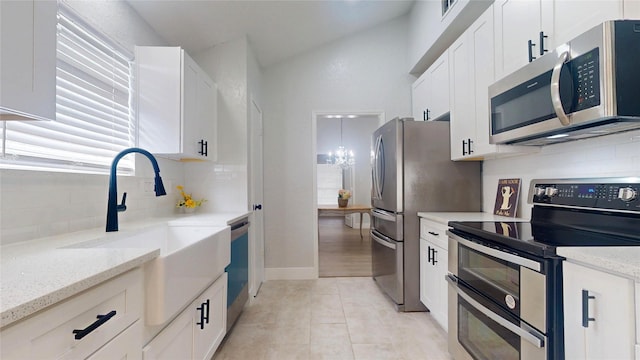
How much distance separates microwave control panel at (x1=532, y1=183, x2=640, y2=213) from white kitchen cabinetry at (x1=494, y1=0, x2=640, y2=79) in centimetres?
72

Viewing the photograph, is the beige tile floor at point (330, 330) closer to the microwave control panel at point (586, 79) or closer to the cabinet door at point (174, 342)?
the cabinet door at point (174, 342)

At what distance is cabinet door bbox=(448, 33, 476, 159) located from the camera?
231 centimetres

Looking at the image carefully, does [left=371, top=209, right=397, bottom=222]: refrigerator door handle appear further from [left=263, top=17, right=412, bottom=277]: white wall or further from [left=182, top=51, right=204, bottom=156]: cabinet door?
[left=182, top=51, right=204, bottom=156]: cabinet door

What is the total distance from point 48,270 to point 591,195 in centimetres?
221

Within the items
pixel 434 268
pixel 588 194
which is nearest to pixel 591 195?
pixel 588 194

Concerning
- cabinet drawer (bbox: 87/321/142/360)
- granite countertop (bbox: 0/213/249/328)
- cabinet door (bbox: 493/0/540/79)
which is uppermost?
cabinet door (bbox: 493/0/540/79)

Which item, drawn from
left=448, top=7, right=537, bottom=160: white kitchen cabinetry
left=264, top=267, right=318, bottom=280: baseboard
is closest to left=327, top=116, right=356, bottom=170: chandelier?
left=264, top=267, right=318, bottom=280: baseboard

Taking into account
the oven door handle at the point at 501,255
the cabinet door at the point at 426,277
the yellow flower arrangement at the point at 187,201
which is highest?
the yellow flower arrangement at the point at 187,201

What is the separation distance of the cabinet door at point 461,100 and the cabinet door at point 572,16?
75cm

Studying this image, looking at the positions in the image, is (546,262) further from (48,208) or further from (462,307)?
(48,208)

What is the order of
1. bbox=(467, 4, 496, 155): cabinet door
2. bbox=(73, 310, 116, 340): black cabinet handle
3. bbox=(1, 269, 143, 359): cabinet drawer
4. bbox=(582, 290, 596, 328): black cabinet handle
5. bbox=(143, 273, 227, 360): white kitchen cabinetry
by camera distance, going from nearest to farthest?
bbox=(1, 269, 143, 359): cabinet drawer
bbox=(73, 310, 116, 340): black cabinet handle
bbox=(582, 290, 596, 328): black cabinet handle
bbox=(143, 273, 227, 360): white kitchen cabinetry
bbox=(467, 4, 496, 155): cabinet door

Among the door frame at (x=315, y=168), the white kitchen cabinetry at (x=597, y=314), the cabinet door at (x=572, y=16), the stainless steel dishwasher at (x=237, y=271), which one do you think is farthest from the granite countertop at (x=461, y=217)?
the stainless steel dishwasher at (x=237, y=271)

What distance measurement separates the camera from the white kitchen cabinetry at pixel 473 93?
6.73 ft

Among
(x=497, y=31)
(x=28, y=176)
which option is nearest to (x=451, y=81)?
(x=497, y=31)
